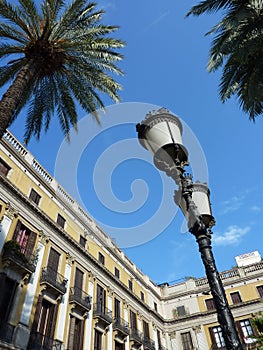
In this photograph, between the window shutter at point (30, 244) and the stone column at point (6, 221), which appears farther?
the window shutter at point (30, 244)

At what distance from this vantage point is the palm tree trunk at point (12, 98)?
7984 millimetres

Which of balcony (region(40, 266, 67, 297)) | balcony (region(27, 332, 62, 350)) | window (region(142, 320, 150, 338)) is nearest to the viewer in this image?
balcony (region(27, 332, 62, 350))

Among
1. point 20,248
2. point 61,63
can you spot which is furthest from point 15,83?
point 20,248

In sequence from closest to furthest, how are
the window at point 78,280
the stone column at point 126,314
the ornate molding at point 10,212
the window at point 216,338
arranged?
1. the ornate molding at point 10,212
2. the window at point 78,280
3. the stone column at point 126,314
4. the window at point 216,338

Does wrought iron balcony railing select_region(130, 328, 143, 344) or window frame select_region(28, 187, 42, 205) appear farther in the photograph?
wrought iron balcony railing select_region(130, 328, 143, 344)

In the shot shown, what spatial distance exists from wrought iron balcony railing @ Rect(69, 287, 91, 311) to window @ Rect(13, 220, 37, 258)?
13.9ft

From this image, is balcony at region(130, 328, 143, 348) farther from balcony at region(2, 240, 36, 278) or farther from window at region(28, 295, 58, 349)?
balcony at region(2, 240, 36, 278)

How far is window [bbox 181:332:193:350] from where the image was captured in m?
29.5

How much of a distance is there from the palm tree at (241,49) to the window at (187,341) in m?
27.9

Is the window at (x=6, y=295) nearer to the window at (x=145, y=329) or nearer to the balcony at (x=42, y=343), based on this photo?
the balcony at (x=42, y=343)

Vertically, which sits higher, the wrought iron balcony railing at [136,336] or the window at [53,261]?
the window at [53,261]

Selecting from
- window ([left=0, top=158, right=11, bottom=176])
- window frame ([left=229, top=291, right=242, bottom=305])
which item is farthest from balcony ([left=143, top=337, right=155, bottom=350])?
window ([left=0, top=158, right=11, bottom=176])

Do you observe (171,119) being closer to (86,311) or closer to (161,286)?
(86,311)

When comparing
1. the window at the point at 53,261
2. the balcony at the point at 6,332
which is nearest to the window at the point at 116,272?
the window at the point at 53,261
